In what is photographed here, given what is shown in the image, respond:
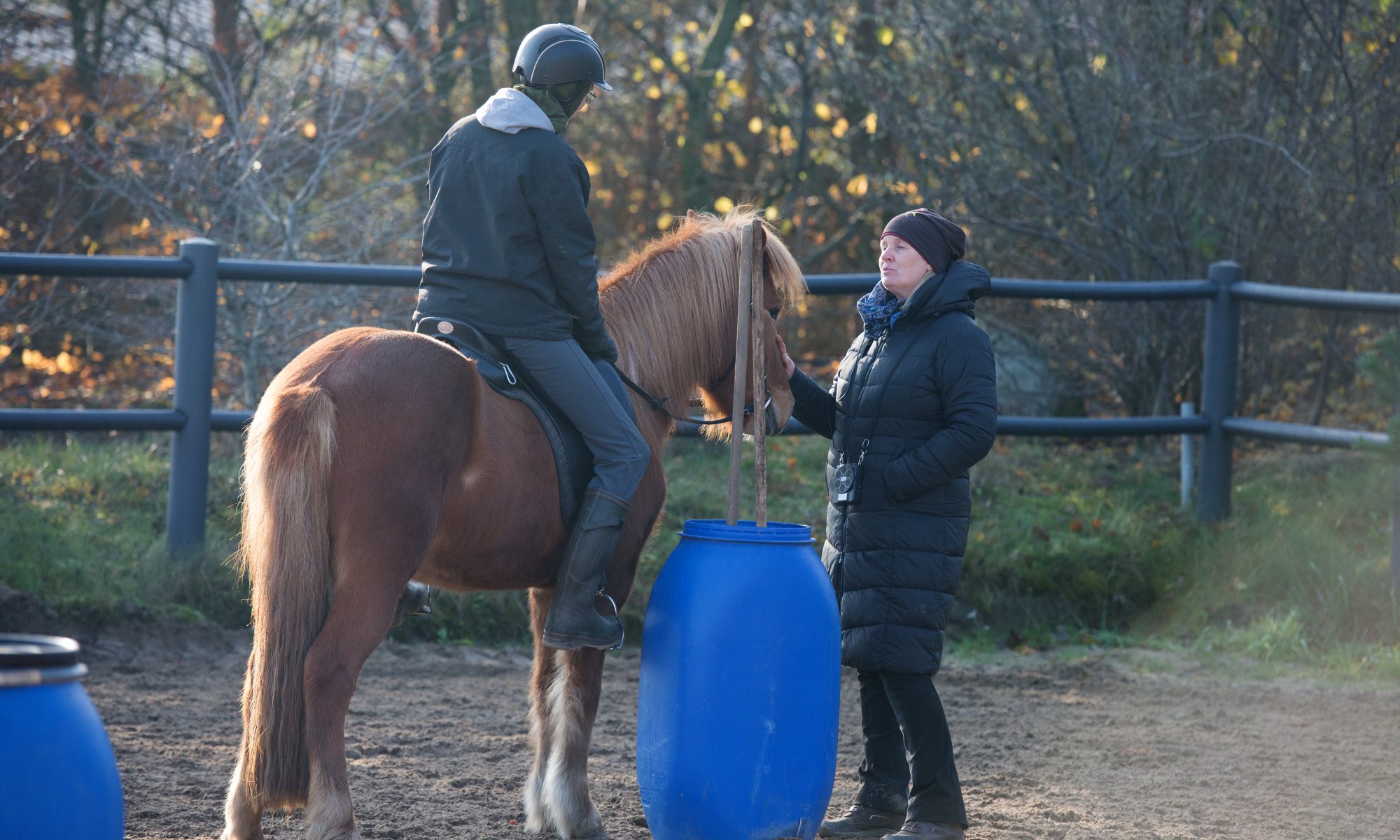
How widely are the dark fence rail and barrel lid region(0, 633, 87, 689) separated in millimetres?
3291

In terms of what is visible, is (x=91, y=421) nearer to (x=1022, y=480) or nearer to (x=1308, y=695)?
(x=1022, y=480)

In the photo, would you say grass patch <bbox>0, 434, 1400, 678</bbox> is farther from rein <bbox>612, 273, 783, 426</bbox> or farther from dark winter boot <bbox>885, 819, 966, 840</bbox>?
dark winter boot <bbox>885, 819, 966, 840</bbox>

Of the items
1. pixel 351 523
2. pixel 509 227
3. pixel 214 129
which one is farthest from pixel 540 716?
pixel 214 129

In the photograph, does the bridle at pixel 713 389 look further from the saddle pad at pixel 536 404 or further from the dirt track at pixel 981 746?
the dirt track at pixel 981 746

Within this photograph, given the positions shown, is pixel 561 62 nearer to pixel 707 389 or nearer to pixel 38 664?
pixel 707 389

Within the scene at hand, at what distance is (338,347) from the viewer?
3.09 meters

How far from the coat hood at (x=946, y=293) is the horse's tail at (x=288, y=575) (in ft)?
5.37

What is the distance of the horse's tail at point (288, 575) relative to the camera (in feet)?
9.48

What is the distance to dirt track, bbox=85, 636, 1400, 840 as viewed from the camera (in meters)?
3.68

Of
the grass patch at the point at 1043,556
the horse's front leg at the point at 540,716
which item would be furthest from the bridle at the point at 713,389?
the grass patch at the point at 1043,556

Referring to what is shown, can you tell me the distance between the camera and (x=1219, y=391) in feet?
21.9

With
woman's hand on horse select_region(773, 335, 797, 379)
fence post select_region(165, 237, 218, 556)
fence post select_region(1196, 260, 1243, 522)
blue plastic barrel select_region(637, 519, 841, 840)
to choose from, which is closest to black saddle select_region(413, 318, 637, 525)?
blue plastic barrel select_region(637, 519, 841, 840)

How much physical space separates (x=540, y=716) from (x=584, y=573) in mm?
641

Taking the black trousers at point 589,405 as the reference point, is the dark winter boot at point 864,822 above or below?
below
